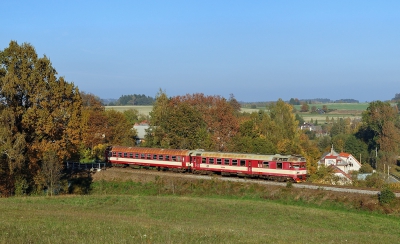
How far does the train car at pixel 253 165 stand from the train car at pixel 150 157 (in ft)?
5.41

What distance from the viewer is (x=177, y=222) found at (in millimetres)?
25984

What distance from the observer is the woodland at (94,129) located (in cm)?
3997

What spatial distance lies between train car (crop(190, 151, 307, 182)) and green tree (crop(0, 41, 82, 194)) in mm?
14115

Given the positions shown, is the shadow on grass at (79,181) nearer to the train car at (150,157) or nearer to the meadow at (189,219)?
the meadow at (189,219)

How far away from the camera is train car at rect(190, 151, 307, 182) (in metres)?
42.7

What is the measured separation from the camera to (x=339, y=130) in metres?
152

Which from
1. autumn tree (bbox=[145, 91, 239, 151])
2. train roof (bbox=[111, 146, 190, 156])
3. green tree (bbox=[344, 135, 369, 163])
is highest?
autumn tree (bbox=[145, 91, 239, 151])

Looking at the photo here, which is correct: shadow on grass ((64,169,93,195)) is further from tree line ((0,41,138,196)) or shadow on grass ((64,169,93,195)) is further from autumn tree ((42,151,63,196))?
autumn tree ((42,151,63,196))

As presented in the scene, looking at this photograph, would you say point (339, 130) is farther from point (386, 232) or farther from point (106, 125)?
point (386, 232)

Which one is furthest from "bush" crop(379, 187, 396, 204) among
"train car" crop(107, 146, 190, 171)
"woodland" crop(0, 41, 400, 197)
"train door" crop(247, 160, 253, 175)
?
"train car" crop(107, 146, 190, 171)

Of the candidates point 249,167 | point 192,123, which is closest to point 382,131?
point 192,123

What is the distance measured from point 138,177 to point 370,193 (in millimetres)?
24782

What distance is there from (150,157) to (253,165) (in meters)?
14.8

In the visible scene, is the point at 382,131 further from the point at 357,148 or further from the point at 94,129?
the point at 94,129
